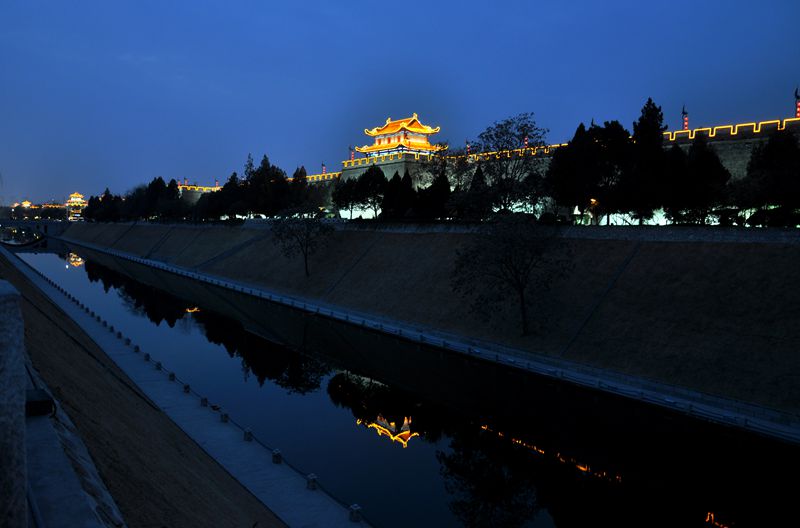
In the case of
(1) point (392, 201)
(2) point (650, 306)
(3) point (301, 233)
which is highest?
(1) point (392, 201)

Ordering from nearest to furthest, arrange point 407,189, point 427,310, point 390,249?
point 427,310 < point 390,249 < point 407,189

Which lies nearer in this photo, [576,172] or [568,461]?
[568,461]

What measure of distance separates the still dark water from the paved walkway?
1.85 metres

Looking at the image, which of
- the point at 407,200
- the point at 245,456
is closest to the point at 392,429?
the point at 245,456

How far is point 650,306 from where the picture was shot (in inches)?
1170

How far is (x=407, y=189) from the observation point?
60531mm

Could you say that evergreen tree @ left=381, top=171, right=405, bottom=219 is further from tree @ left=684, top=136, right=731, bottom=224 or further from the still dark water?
tree @ left=684, top=136, right=731, bottom=224

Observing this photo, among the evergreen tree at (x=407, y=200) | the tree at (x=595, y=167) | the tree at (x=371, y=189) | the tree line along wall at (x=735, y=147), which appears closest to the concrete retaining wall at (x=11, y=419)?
the tree at (x=595, y=167)

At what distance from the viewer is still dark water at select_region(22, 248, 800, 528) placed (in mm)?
16906

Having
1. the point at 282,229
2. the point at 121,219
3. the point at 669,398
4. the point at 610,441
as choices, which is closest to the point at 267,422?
the point at 610,441

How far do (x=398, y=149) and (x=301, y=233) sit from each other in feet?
115

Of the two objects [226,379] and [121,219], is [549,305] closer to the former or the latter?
[226,379]

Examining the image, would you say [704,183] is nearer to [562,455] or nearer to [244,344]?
[562,455]

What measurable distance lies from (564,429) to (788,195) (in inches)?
901
